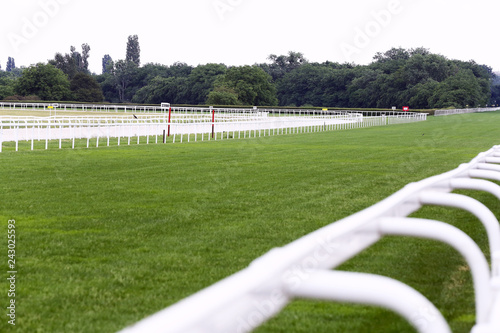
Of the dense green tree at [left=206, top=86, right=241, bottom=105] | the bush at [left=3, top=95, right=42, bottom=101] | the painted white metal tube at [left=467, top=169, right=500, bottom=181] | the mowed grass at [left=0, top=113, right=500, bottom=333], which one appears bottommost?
the mowed grass at [left=0, top=113, right=500, bottom=333]

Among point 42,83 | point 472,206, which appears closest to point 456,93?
point 42,83

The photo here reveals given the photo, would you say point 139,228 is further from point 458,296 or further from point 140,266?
point 458,296

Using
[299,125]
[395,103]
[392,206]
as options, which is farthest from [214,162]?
[395,103]

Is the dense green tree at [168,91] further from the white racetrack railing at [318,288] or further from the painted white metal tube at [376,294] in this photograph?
the painted white metal tube at [376,294]

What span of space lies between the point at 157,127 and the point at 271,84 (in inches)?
3776

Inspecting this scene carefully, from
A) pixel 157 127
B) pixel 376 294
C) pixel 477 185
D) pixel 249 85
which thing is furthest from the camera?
pixel 249 85

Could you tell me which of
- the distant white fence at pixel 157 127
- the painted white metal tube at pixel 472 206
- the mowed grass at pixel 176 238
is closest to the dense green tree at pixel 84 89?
the distant white fence at pixel 157 127

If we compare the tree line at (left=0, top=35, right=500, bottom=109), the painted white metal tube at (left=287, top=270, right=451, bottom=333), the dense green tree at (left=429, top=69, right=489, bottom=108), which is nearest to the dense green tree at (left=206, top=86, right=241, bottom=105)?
the tree line at (left=0, top=35, right=500, bottom=109)

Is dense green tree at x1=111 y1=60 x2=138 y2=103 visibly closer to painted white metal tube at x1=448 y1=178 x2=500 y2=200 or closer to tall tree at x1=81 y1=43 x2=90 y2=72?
tall tree at x1=81 y1=43 x2=90 y2=72

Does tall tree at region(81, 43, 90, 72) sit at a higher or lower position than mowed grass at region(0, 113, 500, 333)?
higher

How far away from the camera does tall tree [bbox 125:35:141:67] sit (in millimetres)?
160950

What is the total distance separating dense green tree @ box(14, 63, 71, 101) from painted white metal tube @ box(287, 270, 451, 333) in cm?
11101

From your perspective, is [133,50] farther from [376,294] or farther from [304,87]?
[376,294]

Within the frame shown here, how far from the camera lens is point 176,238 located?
23.4 feet
